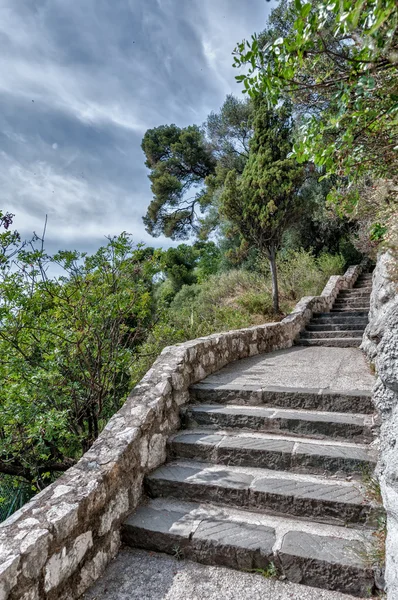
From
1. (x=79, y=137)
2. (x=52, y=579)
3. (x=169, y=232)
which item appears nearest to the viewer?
(x=52, y=579)

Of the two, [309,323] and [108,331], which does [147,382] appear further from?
[309,323]

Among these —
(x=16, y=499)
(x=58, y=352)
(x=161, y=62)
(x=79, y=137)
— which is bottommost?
(x=16, y=499)

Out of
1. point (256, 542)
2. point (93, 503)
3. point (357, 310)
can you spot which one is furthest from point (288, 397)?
point (357, 310)

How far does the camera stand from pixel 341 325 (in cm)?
747

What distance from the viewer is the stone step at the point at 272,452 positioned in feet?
8.41

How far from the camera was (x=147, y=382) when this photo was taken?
3318 mm

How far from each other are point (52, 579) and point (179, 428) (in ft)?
5.48

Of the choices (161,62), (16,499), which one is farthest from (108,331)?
(161,62)

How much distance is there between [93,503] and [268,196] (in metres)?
7.96

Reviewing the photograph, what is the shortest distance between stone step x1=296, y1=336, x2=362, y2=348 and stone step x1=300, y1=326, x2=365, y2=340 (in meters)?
0.14

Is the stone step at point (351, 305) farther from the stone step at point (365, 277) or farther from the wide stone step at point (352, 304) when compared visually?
the stone step at point (365, 277)

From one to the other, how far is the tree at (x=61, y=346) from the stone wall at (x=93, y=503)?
2.94ft

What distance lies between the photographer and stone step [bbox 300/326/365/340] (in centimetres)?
695

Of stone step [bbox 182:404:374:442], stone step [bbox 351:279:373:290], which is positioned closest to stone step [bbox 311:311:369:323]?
stone step [bbox 351:279:373:290]
